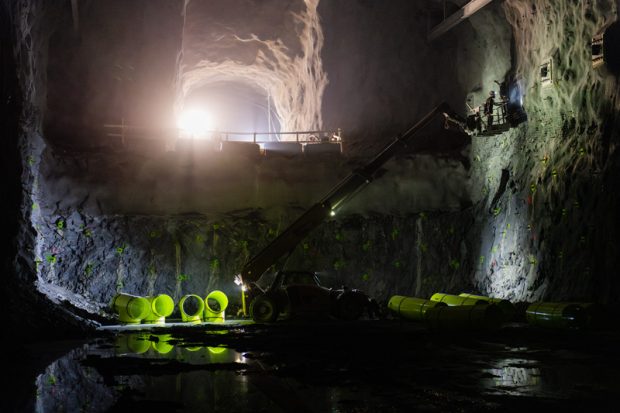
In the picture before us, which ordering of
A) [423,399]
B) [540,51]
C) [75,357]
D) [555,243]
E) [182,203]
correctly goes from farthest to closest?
[182,203] < [540,51] < [555,243] < [75,357] < [423,399]

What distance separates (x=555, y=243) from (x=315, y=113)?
13.2 m

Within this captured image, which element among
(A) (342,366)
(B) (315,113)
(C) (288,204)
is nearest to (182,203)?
(C) (288,204)

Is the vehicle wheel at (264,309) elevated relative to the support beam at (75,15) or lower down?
lower down

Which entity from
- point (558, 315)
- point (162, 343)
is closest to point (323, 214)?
point (558, 315)

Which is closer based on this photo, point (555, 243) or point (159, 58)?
point (555, 243)

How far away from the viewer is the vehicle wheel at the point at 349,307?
51.8ft

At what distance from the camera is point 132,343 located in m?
10.7

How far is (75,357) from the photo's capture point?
8.71 metres

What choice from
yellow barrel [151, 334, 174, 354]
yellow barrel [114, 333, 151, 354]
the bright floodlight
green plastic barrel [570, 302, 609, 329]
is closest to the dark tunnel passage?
green plastic barrel [570, 302, 609, 329]

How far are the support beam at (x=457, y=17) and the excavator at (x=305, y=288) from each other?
432 centimetres

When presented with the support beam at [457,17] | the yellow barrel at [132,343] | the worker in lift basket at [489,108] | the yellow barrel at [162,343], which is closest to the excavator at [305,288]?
the worker in lift basket at [489,108]

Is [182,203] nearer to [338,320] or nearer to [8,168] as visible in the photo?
[338,320]

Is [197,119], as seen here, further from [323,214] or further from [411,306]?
[411,306]

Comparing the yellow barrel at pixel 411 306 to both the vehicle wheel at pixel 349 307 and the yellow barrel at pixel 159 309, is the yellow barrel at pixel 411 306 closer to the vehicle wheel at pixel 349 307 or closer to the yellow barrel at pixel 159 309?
the vehicle wheel at pixel 349 307
